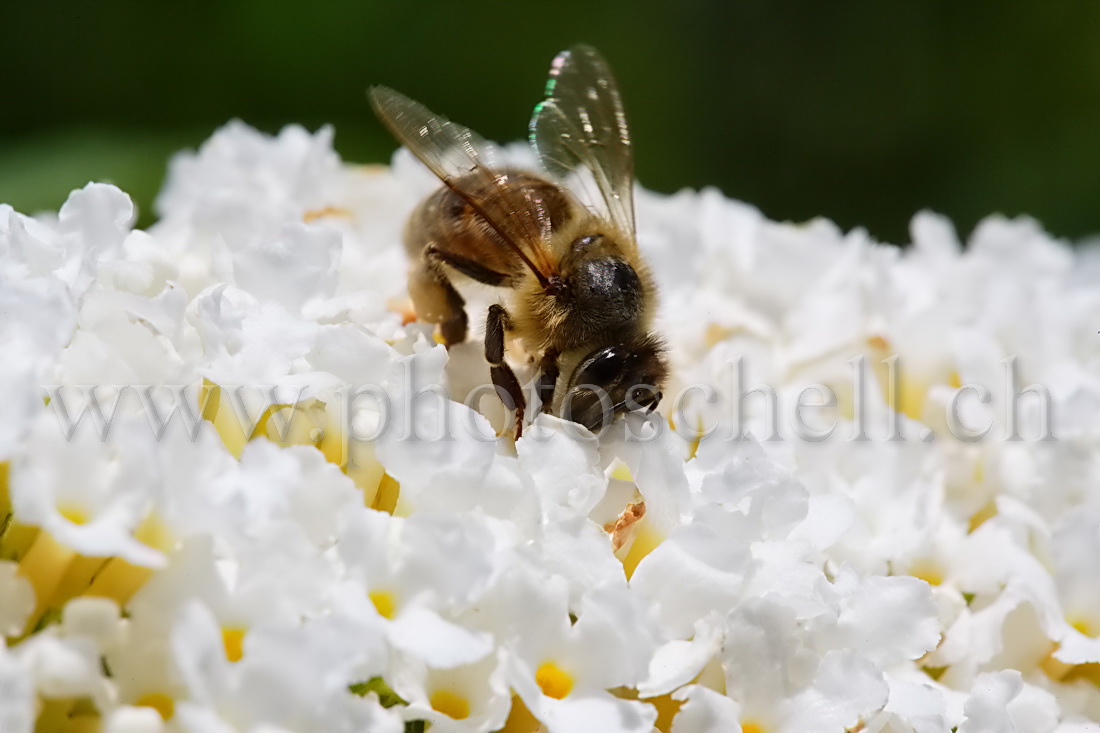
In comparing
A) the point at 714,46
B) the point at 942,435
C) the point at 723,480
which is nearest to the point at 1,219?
the point at 723,480

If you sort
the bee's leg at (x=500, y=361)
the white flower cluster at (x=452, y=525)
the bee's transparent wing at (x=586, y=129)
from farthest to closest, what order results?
the bee's transparent wing at (x=586, y=129), the bee's leg at (x=500, y=361), the white flower cluster at (x=452, y=525)

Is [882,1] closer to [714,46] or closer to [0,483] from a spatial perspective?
[714,46]

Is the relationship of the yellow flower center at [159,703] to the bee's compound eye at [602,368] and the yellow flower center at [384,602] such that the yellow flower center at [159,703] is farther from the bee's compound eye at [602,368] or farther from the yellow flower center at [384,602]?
the bee's compound eye at [602,368]

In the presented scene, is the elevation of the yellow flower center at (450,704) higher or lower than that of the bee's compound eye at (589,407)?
lower

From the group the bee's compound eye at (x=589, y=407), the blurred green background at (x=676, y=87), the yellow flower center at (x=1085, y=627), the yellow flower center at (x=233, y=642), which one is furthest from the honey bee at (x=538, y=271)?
the blurred green background at (x=676, y=87)

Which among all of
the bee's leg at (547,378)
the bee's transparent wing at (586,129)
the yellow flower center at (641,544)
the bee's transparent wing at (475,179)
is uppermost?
the bee's transparent wing at (586,129)

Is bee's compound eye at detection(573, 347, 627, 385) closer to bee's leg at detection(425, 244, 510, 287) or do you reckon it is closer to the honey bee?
the honey bee
